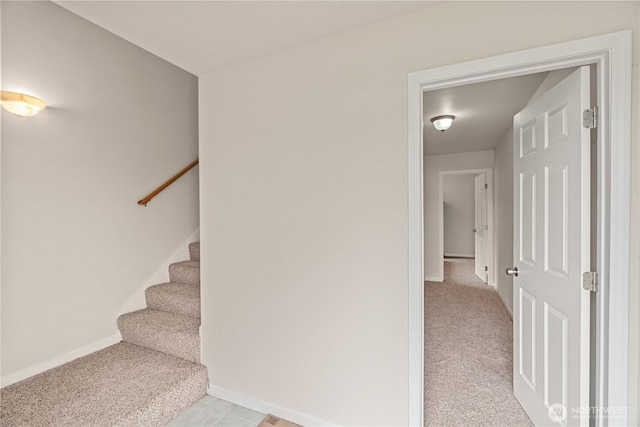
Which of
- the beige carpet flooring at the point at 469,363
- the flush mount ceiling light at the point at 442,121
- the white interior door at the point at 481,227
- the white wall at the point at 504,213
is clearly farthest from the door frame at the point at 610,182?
the white interior door at the point at 481,227

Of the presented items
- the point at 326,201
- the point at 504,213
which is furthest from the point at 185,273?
Answer: the point at 504,213

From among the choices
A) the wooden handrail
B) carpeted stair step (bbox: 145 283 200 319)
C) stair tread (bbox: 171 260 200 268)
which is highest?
the wooden handrail

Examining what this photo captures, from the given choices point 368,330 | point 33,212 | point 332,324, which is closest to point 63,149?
point 33,212

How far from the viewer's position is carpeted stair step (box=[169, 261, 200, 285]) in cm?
273

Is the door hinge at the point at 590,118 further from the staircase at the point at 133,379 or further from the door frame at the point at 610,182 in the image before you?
the staircase at the point at 133,379

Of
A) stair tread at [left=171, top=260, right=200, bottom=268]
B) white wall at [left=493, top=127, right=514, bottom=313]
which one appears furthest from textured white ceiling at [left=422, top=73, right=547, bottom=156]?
stair tread at [left=171, top=260, right=200, bottom=268]

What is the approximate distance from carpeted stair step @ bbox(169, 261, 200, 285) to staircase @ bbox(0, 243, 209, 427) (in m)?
0.09

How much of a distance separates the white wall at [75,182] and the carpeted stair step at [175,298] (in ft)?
0.62

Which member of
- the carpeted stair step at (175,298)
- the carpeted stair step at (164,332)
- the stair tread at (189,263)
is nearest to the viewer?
the carpeted stair step at (164,332)

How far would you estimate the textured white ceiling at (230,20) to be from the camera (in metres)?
1.38

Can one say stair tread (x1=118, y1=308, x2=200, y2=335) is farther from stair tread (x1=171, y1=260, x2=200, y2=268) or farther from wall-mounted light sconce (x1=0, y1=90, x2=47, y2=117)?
wall-mounted light sconce (x1=0, y1=90, x2=47, y2=117)

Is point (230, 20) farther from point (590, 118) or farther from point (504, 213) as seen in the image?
point (504, 213)

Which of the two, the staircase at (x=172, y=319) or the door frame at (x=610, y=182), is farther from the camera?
the staircase at (x=172, y=319)

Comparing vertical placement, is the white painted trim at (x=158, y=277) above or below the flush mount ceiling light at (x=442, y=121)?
below
